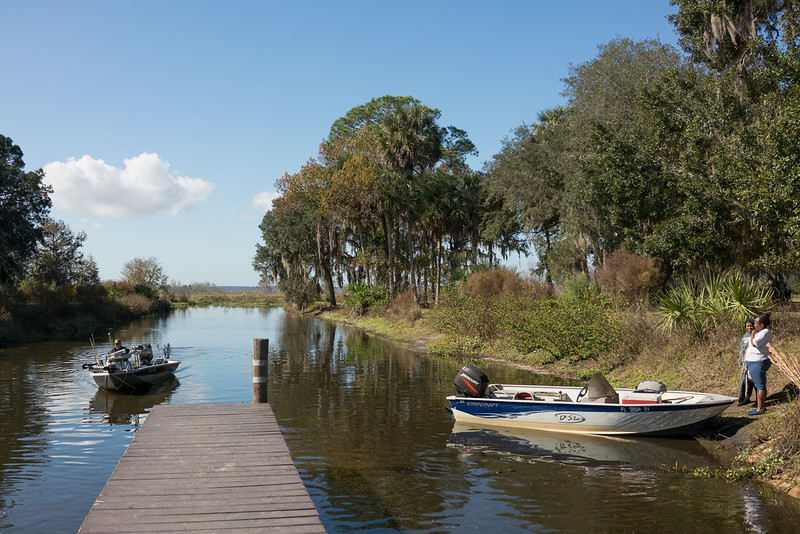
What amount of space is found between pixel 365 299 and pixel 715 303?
38557 millimetres

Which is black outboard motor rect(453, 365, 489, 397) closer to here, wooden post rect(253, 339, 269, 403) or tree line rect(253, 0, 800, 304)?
wooden post rect(253, 339, 269, 403)

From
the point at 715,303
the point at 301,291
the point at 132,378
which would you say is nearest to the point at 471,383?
the point at 715,303

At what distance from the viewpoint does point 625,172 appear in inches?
909

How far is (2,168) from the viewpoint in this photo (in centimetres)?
4244

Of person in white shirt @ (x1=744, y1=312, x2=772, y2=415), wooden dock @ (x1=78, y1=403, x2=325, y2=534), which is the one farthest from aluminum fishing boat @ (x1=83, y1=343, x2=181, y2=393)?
person in white shirt @ (x1=744, y1=312, x2=772, y2=415)

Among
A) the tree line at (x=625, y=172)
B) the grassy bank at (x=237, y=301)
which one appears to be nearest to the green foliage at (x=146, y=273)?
Answer: the grassy bank at (x=237, y=301)

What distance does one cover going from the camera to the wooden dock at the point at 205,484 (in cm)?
654

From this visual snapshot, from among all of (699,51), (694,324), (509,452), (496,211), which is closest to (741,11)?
(699,51)

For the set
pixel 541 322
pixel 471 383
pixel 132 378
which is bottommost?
pixel 132 378

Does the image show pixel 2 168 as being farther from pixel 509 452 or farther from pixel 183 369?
pixel 509 452

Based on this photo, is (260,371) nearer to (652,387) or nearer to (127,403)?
(127,403)

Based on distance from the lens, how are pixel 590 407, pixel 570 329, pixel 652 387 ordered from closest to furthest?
1. pixel 590 407
2. pixel 652 387
3. pixel 570 329

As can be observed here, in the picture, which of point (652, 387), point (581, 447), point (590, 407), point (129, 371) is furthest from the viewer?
point (129, 371)

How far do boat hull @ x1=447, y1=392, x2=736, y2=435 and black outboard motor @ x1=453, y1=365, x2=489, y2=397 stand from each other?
35 centimetres
